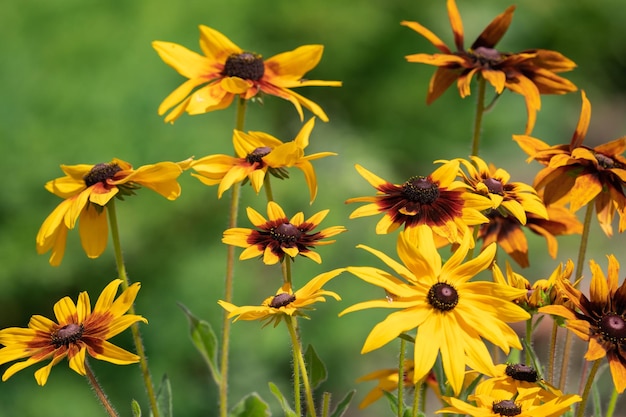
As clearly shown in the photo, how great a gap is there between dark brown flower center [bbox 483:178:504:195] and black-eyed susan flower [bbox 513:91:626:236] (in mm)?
49

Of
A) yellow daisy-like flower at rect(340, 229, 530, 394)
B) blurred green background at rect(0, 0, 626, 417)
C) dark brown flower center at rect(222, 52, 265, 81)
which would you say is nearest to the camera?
yellow daisy-like flower at rect(340, 229, 530, 394)

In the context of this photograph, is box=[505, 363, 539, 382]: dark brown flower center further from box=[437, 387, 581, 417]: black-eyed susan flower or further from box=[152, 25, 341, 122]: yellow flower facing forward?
box=[152, 25, 341, 122]: yellow flower facing forward

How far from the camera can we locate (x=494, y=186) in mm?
661

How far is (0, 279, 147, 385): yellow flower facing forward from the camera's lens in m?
0.58

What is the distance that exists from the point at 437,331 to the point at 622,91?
361 centimetres

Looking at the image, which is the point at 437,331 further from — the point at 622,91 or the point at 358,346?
the point at 622,91

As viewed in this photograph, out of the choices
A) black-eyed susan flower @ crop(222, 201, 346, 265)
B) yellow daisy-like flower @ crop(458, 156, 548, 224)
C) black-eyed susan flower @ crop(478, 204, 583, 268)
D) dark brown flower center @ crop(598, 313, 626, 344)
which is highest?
yellow daisy-like flower @ crop(458, 156, 548, 224)

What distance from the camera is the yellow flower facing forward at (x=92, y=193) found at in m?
0.66

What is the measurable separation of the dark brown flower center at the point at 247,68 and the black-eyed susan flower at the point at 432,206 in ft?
0.75

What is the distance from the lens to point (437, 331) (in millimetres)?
539

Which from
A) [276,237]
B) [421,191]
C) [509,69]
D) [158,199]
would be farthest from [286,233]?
[158,199]

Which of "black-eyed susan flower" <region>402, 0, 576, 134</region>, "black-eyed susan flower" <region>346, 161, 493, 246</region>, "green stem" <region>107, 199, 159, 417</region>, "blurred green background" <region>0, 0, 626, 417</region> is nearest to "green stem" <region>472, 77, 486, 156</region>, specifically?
"black-eyed susan flower" <region>402, 0, 576, 134</region>

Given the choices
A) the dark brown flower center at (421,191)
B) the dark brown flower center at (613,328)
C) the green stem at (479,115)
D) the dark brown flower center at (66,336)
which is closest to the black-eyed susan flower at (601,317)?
the dark brown flower center at (613,328)

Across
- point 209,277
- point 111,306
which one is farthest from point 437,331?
point 209,277
